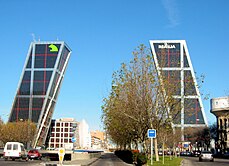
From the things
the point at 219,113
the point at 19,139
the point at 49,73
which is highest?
the point at 49,73

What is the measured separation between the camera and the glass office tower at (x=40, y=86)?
143m

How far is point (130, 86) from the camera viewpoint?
1391 inches

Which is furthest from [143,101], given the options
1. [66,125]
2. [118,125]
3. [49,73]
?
[66,125]

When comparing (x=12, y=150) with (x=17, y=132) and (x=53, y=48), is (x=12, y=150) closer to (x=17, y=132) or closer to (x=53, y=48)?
(x=17, y=132)

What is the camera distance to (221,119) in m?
114

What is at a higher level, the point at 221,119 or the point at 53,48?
the point at 53,48

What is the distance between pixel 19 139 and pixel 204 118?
7816 cm

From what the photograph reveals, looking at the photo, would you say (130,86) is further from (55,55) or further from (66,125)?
(66,125)

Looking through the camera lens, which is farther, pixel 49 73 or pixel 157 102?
pixel 49 73

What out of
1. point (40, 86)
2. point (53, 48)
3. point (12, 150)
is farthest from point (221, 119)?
point (12, 150)

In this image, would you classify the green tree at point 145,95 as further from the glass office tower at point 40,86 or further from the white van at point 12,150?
the glass office tower at point 40,86

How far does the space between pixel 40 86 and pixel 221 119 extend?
69239mm

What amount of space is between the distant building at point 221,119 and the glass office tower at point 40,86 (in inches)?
2432

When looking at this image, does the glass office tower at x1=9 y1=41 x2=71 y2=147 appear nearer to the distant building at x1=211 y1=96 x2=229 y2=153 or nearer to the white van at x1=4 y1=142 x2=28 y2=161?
the distant building at x1=211 y1=96 x2=229 y2=153
